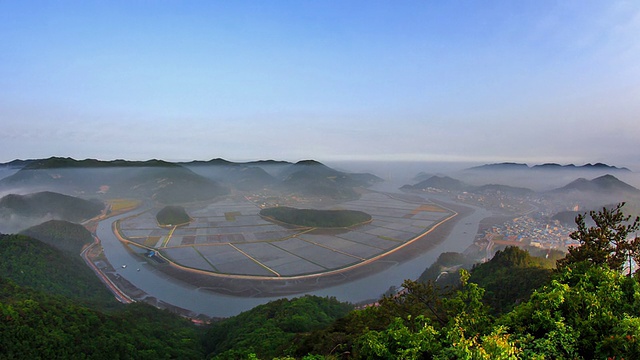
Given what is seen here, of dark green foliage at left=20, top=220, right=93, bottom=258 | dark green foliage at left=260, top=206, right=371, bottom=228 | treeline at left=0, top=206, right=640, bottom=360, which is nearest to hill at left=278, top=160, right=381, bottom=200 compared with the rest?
dark green foliage at left=260, top=206, right=371, bottom=228

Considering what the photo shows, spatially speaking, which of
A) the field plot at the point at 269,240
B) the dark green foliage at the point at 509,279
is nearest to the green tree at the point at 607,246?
the dark green foliage at the point at 509,279

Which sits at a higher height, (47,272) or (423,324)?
(423,324)

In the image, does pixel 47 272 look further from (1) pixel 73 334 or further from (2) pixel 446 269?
(2) pixel 446 269

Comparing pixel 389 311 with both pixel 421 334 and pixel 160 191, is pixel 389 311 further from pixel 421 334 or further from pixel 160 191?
pixel 160 191

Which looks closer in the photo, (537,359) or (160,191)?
(537,359)

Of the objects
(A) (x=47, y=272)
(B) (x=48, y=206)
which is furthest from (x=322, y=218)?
(B) (x=48, y=206)

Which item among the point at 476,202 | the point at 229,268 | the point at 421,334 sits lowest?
the point at 229,268

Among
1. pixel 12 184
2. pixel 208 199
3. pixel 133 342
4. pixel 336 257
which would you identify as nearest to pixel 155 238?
pixel 336 257
